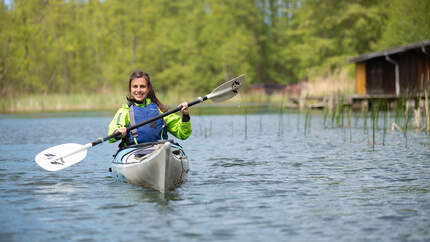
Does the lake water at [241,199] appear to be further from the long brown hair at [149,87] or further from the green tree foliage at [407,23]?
the green tree foliage at [407,23]

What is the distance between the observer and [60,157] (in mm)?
9148

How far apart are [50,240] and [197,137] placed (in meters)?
12.1

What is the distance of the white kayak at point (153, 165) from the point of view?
25.1 ft

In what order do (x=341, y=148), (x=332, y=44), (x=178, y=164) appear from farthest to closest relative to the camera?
(x=332, y=44) → (x=341, y=148) → (x=178, y=164)

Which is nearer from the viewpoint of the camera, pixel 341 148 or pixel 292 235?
pixel 292 235

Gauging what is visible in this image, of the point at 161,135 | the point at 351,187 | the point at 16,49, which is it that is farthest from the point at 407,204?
the point at 16,49

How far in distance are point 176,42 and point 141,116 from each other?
5474 centimetres

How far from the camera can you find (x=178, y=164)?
8.03 metres

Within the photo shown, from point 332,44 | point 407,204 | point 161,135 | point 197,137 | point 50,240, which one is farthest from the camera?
point 332,44

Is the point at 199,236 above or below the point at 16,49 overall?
below

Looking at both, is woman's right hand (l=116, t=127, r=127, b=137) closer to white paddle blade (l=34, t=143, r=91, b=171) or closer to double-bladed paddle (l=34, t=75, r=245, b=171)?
double-bladed paddle (l=34, t=75, r=245, b=171)

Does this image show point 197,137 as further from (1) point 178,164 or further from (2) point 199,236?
(2) point 199,236

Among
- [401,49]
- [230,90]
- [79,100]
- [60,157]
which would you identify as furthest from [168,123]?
[79,100]

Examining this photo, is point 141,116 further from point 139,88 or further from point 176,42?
point 176,42
